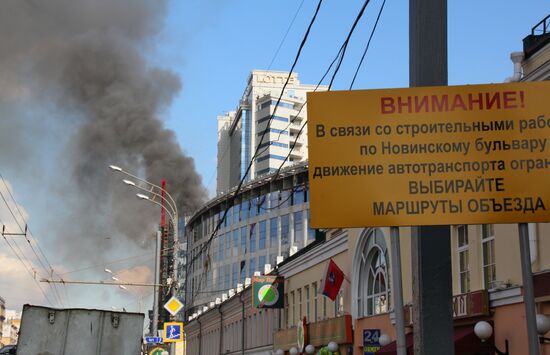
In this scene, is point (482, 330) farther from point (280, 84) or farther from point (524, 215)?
point (280, 84)

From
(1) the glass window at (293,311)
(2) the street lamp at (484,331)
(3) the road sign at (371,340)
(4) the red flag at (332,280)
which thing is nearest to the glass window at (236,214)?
(1) the glass window at (293,311)

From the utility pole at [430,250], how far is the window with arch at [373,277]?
15279 mm

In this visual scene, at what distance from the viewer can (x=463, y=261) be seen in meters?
17.5

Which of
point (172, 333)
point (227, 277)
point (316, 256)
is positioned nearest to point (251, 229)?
point (227, 277)

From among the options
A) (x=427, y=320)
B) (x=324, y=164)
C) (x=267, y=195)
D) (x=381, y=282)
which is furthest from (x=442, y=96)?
(x=267, y=195)

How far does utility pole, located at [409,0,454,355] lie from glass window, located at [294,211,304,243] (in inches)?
3593

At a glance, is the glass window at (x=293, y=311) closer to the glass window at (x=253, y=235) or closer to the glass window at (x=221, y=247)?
the glass window at (x=253, y=235)

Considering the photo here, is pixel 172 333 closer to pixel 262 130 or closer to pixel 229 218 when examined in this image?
pixel 229 218

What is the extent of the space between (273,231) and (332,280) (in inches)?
3088

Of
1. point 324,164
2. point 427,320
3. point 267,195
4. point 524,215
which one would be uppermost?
point 267,195

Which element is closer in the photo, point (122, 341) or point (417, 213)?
point (417, 213)

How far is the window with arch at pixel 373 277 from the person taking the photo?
73.7 feet

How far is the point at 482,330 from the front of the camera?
14953mm

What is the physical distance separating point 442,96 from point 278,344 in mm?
28487
